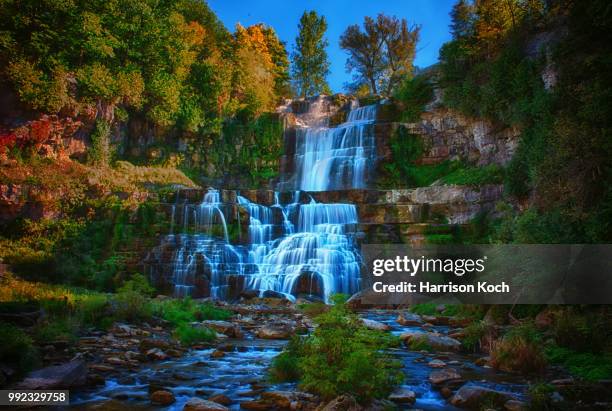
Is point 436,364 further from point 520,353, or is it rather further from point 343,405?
point 343,405

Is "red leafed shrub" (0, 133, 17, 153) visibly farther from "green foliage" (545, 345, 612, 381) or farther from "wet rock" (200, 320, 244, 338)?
"green foliage" (545, 345, 612, 381)

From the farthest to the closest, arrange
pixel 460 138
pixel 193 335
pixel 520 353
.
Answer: pixel 460 138 < pixel 193 335 < pixel 520 353

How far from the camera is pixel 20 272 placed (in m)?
17.7

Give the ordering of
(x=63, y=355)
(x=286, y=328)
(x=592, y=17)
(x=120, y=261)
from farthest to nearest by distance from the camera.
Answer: (x=120, y=261) → (x=592, y=17) → (x=286, y=328) → (x=63, y=355)

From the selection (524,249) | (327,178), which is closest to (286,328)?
(524,249)

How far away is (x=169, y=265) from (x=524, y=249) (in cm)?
1394

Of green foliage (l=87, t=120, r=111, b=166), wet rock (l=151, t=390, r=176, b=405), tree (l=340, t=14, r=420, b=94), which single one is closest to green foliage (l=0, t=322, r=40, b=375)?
wet rock (l=151, t=390, r=176, b=405)

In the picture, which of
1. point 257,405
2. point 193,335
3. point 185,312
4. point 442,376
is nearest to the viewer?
point 257,405

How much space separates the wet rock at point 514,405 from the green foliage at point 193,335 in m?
5.99

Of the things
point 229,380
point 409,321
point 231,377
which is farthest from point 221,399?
point 409,321

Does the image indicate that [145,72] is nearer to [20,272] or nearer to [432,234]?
[20,272]

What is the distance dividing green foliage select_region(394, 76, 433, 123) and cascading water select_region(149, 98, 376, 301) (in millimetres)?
11177

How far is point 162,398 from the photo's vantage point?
540 centimetres

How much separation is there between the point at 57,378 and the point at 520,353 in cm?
670
